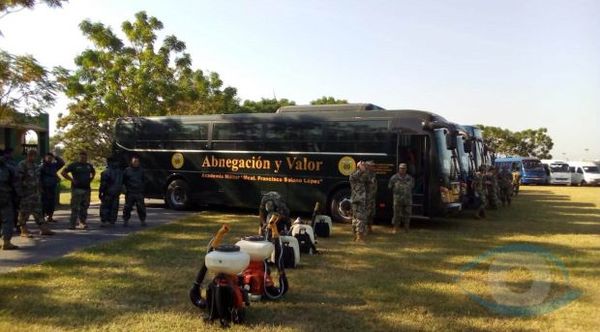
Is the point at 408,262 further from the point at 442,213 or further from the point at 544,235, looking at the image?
the point at 544,235

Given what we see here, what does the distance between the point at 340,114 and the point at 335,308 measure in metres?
7.45

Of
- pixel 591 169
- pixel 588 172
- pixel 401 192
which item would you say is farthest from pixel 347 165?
pixel 591 169

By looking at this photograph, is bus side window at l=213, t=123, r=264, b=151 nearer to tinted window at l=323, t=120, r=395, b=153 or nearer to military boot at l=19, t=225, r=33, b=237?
tinted window at l=323, t=120, r=395, b=153

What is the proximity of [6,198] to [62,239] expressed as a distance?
1.62 m

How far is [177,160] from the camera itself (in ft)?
48.4

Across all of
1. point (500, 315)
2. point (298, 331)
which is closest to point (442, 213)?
point (500, 315)

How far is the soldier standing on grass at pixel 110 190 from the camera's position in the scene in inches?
439

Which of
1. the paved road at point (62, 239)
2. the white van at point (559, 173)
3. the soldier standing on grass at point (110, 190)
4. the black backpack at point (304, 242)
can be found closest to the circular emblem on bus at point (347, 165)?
the black backpack at point (304, 242)

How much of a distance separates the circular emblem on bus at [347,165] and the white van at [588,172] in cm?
3036

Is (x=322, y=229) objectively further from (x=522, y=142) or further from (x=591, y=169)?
(x=522, y=142)

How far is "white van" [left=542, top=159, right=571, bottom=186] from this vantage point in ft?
117

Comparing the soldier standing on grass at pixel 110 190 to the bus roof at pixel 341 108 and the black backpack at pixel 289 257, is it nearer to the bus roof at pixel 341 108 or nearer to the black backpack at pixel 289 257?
the bus roof at pixel 341 108

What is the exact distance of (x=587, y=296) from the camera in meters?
6.16

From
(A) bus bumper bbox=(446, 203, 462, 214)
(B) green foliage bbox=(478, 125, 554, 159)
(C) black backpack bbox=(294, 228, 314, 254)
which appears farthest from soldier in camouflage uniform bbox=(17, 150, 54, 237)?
(B) green foliage bbox=(478, 125, 554, 159)
